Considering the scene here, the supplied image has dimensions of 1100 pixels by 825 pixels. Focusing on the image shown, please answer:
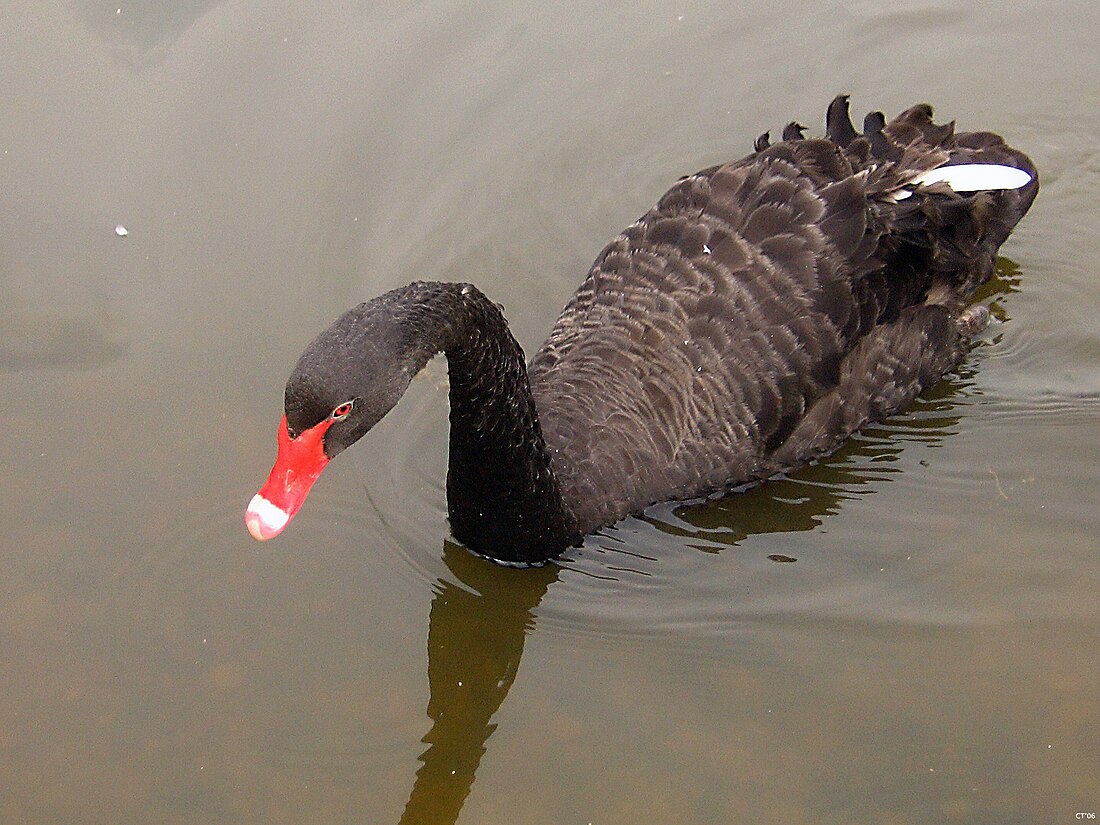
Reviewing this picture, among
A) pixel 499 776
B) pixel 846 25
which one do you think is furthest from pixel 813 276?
pixel 846 25

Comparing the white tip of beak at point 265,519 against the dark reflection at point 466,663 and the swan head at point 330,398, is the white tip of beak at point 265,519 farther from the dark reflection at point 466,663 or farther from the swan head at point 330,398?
the dark reflection at point 466,663

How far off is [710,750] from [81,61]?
5.30 meters

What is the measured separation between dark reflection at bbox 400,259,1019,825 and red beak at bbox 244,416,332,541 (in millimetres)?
1055

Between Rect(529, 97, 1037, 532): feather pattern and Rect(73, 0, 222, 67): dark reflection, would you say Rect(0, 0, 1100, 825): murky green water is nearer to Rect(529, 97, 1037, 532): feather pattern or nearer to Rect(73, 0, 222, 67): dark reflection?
Rect(73, 0, 222, 67): dark reflection

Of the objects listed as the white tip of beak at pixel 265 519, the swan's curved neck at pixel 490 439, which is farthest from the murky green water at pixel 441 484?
the white tip of beak at pixel 265 519

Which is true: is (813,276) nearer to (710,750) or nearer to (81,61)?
(710,750)

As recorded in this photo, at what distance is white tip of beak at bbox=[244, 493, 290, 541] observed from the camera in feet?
13.2

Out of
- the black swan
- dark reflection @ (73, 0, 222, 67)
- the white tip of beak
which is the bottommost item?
the black swan

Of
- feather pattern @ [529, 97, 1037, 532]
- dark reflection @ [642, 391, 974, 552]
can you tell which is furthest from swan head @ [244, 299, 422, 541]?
dark reflection @ [642, 391, 974, 552]

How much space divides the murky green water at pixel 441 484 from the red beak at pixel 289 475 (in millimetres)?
979

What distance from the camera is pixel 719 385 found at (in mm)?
5305

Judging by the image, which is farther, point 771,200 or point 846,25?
point 846,25

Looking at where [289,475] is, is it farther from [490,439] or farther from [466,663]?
[466,663]

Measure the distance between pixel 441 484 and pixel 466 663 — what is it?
0.89 m
